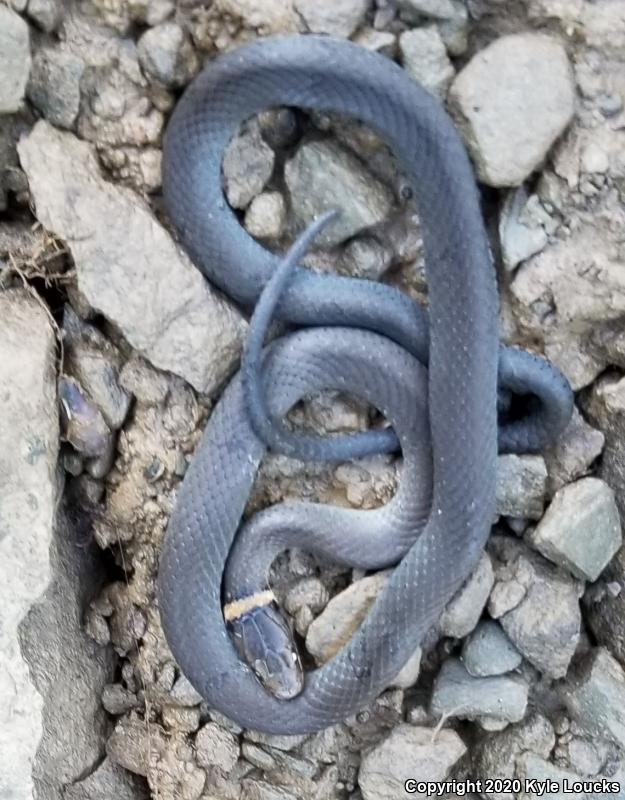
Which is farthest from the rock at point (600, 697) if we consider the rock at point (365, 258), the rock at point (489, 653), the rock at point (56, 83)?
the rock at point (56, 83)

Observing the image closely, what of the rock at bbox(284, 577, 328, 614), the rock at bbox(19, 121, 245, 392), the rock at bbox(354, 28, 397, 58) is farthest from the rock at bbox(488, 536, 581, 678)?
the rock at bbox(354, 28, 397, 58)

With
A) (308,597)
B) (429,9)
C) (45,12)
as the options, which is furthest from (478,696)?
(45,12)

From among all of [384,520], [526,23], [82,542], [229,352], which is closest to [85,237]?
[229,352]

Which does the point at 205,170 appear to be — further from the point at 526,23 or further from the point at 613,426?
the point at 613,426

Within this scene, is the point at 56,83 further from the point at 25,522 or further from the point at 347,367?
the point at 25,522

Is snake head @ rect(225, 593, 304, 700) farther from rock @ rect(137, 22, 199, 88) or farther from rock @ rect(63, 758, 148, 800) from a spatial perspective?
rock @ rect(137, 22, 199, 88)

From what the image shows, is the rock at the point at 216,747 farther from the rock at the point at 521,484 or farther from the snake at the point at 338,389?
the rock at the point at 521,484
